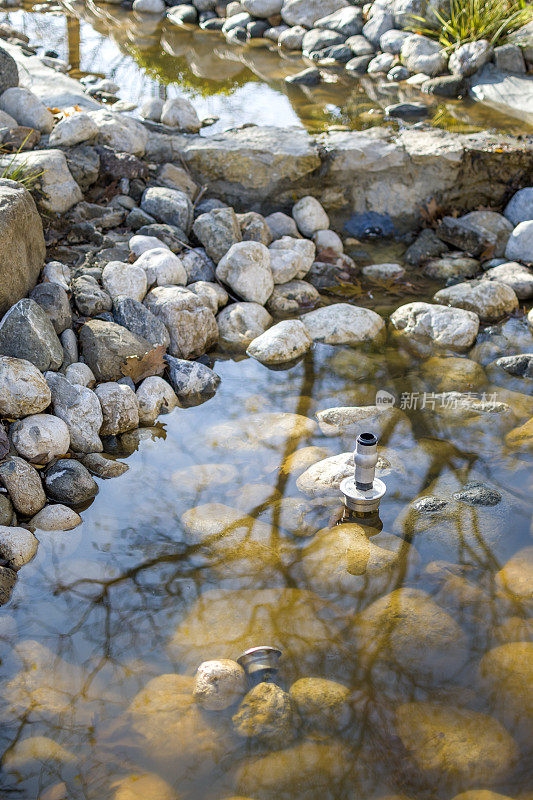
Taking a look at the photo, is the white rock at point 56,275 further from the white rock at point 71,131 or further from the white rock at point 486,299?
the white rock at point 486,299

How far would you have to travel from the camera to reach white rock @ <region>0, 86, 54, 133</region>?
6.72 meters

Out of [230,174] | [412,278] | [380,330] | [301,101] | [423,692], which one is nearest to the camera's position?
[423,692]

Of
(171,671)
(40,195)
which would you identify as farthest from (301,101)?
(171,671)

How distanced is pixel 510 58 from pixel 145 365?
345 inches

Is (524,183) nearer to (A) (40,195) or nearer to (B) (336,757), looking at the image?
(A) (40,195)

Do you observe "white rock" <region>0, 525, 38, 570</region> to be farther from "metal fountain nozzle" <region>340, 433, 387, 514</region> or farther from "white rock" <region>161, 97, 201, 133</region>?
"white rock" <region>161, 97, 201, 133</region>

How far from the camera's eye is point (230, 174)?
282 inches

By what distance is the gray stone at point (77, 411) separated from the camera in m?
4.28

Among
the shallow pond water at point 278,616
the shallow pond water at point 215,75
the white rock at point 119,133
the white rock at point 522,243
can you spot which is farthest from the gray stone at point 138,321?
the shallow pond water at point 215,75

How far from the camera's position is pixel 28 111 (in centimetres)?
673

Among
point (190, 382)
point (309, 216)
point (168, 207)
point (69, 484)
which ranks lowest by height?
point (190, 382)

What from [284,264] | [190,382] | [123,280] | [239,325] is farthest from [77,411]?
[284,264]

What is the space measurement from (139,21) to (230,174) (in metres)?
9.62

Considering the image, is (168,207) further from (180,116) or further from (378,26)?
(378,26)
